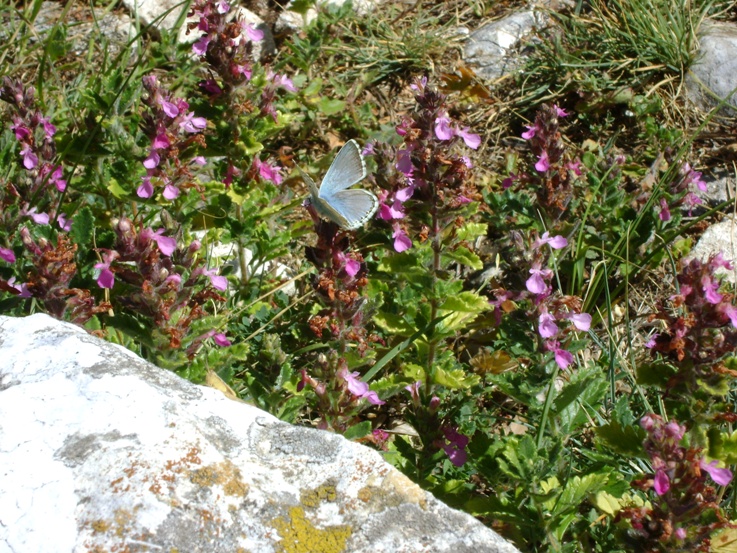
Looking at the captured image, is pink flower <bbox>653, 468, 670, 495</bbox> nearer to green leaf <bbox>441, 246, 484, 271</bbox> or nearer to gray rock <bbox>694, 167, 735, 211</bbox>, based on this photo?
green leaf <bbox>441, 246, 484, 271</bbox>

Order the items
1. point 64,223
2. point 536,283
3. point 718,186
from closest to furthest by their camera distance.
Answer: point 536,283, point 64,223, point 718,186

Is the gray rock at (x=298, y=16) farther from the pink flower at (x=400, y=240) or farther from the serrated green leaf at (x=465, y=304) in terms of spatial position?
the serrated green leaf at (x=465, y=304)

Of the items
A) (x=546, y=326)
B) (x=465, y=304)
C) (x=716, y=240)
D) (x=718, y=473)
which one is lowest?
(x=716, y=240)

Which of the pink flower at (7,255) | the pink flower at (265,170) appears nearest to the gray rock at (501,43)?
the pink flower at (265,170)

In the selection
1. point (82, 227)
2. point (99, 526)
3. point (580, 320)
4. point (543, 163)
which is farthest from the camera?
point (543, 163)

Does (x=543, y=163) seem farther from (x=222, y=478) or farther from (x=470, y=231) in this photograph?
(x=222, y=478)

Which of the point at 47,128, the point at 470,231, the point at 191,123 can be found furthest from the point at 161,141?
the point at 470,231
